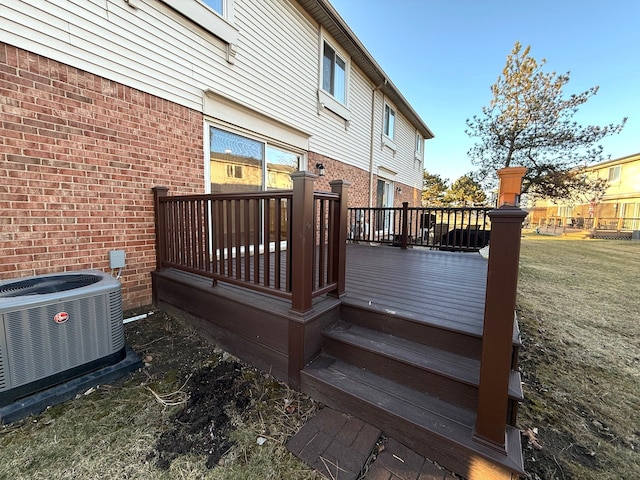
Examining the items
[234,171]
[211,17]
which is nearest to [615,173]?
[234,171]

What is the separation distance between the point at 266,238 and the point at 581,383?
9.51 ft

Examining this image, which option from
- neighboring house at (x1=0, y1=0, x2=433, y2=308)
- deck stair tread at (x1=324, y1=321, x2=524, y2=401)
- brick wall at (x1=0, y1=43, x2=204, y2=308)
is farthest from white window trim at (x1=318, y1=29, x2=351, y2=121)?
deck stair tread at (x1=324, y1=321, x2=524, y2=401)

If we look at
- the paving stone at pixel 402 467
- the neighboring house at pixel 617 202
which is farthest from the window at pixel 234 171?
the neighboring house at pixel 617 202

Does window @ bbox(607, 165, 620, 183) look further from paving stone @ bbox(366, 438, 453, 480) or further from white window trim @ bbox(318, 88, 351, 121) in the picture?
paving stone @ bbox(366, 438, 453, 480)

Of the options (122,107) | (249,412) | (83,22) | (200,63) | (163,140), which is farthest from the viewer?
(200,63)

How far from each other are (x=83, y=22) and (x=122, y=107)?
2.51 ft

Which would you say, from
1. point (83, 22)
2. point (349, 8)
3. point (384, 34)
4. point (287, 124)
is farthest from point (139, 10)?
point (384, 34)

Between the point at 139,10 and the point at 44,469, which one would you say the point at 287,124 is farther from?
the point at 44,469

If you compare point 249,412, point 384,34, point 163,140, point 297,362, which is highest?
point 384,34

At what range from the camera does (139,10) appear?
301 cm

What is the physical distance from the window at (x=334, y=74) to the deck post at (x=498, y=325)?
6.09 m

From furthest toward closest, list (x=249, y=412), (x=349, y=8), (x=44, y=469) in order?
(x=349, y=8) → (x=249, y=412) → (x=44, y=469)

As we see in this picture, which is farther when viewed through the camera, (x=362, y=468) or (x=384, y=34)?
(x=384, y=34)

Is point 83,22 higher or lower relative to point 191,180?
higher
